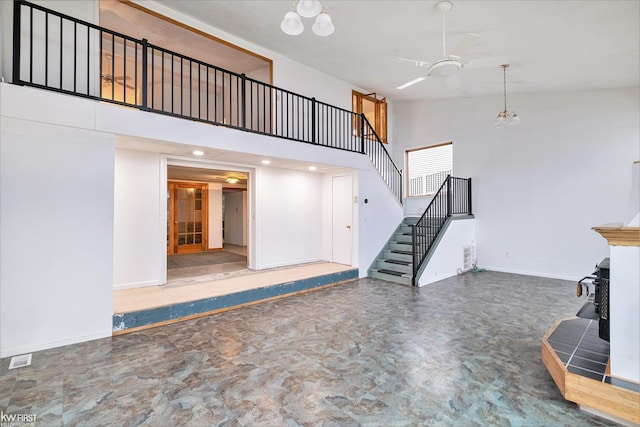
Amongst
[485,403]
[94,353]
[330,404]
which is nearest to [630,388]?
[485,403]

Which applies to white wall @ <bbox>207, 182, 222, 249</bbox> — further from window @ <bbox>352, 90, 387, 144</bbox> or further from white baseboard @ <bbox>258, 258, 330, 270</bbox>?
window @ <bbox>352, 90, 387, 144</bbox>

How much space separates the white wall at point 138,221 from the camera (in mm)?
4844

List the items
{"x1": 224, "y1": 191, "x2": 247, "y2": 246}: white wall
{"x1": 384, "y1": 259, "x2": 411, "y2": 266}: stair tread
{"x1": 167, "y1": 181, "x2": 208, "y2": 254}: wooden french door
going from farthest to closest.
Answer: {"x1": 224, "y1": 191, "x2": 247, "y2": 246}: white wall → {"x1": 167, "y1": 181, "x2": 208, "y2": 254}: wooden french door → {"x1": 384, "y1": 259, "x2": 411, "y2": 266}: stair tread

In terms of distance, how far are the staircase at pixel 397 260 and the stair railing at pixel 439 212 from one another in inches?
10.3

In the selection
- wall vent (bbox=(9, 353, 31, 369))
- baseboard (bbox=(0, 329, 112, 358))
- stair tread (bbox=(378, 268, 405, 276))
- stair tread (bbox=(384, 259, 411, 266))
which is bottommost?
wall vent (bbox=(9, 353, 31, 369))

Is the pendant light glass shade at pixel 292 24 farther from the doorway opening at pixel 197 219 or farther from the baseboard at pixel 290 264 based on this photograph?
the doorway opening at pixel 197 219

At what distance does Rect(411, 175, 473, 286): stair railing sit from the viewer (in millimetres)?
6574

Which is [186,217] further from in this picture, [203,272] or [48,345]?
[48,345]

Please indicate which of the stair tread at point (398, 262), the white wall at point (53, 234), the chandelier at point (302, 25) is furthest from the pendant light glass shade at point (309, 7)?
the stair tread at point (398, 262)

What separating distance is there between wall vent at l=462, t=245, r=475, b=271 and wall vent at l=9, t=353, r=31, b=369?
7.79 meters

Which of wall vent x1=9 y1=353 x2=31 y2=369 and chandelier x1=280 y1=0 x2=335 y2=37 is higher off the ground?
chandelier x1=280 y1=0 x2=335 y2=37

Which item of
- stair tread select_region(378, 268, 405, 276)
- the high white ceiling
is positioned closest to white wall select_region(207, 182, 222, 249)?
the high white ceiling

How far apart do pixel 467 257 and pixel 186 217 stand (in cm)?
831

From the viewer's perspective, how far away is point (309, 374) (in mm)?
2797
